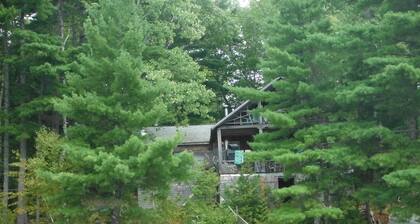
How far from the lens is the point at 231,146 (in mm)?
31625

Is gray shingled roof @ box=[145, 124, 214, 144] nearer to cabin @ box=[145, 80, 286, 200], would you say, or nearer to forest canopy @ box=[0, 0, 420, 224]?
cabin @ box=[145, 80, 286, 200]

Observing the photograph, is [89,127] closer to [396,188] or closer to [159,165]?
[159,165]

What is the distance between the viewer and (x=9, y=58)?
24.6 m

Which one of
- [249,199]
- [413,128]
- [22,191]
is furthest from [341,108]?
[22,191]

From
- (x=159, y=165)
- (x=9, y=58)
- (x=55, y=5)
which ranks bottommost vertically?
(x=159, y=165)

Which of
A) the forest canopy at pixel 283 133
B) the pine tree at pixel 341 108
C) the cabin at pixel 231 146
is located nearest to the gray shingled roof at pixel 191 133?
the cabin at pixel 231 146

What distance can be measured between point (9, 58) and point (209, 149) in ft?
39.8

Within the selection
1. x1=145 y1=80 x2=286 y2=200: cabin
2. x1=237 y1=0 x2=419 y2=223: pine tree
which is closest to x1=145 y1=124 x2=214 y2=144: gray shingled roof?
x1=145 y1=80 x2=286 y2=200: cabin

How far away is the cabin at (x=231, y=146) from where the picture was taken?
985 inches

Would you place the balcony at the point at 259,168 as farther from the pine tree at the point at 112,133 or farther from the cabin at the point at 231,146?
the pine tree at the point at 112,133

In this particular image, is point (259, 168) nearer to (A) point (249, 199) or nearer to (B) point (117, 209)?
(A) point (249, 199)

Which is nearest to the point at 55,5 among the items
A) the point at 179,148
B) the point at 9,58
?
the point at 9,58

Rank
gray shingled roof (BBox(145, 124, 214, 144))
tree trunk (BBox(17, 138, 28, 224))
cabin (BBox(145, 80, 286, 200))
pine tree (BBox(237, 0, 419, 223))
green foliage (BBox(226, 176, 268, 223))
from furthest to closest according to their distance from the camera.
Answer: gray shingled roof (BBox(145, 124, 214, 144)) < cabin (BBox(145, 80, 286, 200)) < tree trunk (BBox(17, 138, 28, 224)) < green foliage (BBox(226, 176, 268, 223)) < pine tree (BBox(237, 0, 419, 223))

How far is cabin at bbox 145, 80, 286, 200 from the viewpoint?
82.1 ft
